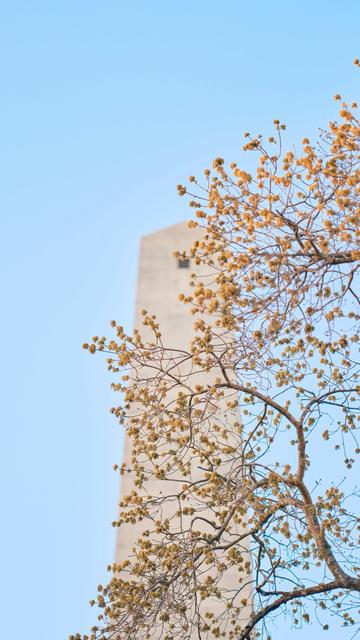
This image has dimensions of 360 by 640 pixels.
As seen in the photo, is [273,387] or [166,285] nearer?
[273,387]

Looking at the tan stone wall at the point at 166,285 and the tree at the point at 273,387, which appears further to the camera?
the tan stone wall at the point at 166,285

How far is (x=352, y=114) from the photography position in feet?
13.5

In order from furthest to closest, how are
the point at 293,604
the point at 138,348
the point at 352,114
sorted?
1. the point at 293,604
2. the point at 138,348
3. the point at 352,114

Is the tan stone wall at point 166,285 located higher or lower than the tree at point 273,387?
higher

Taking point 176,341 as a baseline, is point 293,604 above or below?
below

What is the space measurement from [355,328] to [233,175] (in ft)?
3.79

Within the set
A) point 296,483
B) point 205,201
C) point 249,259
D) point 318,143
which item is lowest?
point 296,483

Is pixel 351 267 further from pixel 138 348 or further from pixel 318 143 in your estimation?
pixel 138 348

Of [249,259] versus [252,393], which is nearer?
[249,259]

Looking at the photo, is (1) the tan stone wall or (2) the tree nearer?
(2) the tree

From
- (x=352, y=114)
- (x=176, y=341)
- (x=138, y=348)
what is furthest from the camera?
(x=176, y=341)

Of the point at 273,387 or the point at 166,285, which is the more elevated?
the point at 166,285

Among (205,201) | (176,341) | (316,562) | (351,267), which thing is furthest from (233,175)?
(176,341)

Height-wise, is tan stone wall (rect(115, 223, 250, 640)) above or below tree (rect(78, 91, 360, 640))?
above
